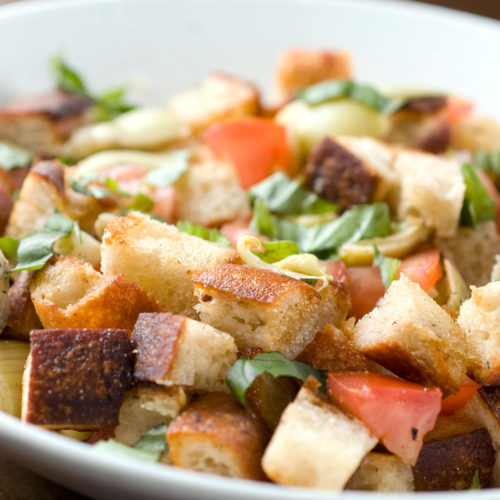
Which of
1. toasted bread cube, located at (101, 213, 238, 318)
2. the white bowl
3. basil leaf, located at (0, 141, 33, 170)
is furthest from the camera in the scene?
the white bowl

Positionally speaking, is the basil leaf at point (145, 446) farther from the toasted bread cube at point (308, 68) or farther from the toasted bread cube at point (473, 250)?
the toasted bread cube at point (308, 68)

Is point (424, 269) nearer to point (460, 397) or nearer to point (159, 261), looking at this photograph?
point (460, 397)

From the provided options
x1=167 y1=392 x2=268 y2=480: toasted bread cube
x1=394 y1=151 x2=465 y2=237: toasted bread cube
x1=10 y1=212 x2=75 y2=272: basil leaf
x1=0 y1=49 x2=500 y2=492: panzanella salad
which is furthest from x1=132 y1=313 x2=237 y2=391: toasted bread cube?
x1=394 y1=151 x2=465 y2=237: toasted bread cube

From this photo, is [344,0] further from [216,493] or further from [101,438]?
[216,493]

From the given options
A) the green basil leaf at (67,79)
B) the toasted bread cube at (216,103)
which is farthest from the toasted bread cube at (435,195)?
the green basil leaf at (67,79)

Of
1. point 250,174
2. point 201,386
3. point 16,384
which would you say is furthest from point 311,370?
point 250,174

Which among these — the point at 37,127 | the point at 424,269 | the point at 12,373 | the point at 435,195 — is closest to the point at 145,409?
the point at 12,373

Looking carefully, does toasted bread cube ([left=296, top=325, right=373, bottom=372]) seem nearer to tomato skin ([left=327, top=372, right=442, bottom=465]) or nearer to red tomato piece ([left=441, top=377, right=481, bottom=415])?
tomato skin ([left=327, top=372, right=442, bottom=465])
